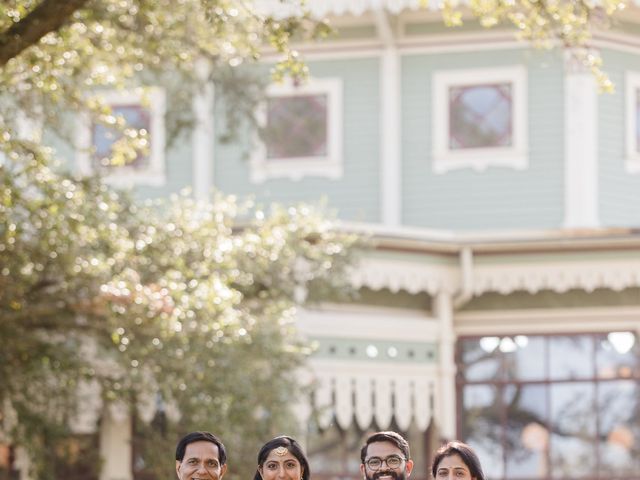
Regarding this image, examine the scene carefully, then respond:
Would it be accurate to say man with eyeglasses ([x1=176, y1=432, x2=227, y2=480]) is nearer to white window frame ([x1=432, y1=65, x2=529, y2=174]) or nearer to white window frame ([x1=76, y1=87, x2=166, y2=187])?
white window frame ([x1=432, y1=65, x2=529, y2=174])

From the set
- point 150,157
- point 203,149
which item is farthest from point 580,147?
point 150,157

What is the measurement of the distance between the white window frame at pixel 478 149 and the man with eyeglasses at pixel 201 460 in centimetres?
1402

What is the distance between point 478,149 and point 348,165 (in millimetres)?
1690

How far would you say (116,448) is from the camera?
18.9 m

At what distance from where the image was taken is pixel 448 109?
71.5 feet

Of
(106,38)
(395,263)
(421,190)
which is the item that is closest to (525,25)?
(106,38)

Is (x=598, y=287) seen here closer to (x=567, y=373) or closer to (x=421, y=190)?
(x=567, y=373)

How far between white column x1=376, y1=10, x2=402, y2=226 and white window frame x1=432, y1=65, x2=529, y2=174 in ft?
1.56

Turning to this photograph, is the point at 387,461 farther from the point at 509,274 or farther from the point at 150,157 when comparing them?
the point at 150,157

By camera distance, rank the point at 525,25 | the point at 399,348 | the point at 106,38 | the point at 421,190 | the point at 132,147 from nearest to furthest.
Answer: the point at 525,25 → the point at 132,147 → the point at 106,38 → the point at 399,348 → the point at 421,190

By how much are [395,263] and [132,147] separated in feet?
19.3

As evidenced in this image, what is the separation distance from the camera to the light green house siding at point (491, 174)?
2133 centimetres

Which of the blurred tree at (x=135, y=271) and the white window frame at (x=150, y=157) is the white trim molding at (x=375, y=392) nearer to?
the blurred tree at (x=135, y=271)

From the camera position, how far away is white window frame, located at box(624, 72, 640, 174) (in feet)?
70.3
